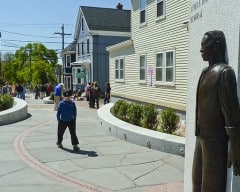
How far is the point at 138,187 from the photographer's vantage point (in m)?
6.38

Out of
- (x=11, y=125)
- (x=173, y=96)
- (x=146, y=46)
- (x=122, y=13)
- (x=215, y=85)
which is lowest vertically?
(x=11, y=125)

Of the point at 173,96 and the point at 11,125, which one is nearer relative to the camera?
the point at 11,125

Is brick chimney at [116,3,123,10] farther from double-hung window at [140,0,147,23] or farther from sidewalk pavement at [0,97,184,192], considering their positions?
sidewalk pavement at [0,97,184,192]

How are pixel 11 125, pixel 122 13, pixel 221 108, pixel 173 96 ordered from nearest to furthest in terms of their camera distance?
1. pixel 221 108
2. pixel 11 125
3. pixel 173 96
4. pixel 122 13

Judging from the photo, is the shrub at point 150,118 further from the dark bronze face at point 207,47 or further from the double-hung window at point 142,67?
the double-hung window at point 142,67

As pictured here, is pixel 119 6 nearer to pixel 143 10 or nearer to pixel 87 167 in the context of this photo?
pixel 143 10

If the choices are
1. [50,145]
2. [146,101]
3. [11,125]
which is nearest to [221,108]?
[50,145]

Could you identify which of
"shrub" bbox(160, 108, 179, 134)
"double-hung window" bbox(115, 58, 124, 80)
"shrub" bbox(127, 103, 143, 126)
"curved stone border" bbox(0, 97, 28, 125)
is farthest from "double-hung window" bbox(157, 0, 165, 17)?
"shrub" bbox(160, 108, 179, 134)

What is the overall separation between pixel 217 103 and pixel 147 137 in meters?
6.06

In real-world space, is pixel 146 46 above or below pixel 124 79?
above

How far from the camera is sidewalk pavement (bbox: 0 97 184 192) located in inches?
253

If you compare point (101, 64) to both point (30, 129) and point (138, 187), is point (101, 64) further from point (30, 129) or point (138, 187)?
point (138, 187)

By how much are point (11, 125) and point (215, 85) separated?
12278mm

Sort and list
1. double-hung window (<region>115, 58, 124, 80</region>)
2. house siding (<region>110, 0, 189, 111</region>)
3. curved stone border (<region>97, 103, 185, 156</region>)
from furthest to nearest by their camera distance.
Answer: double-hung window (<region>115, 58, 124, 80</region>)
house siding (<region>110, 0, 189, 111</region>)
curved stone border (<region>97, 103, 185, 156</region>)
